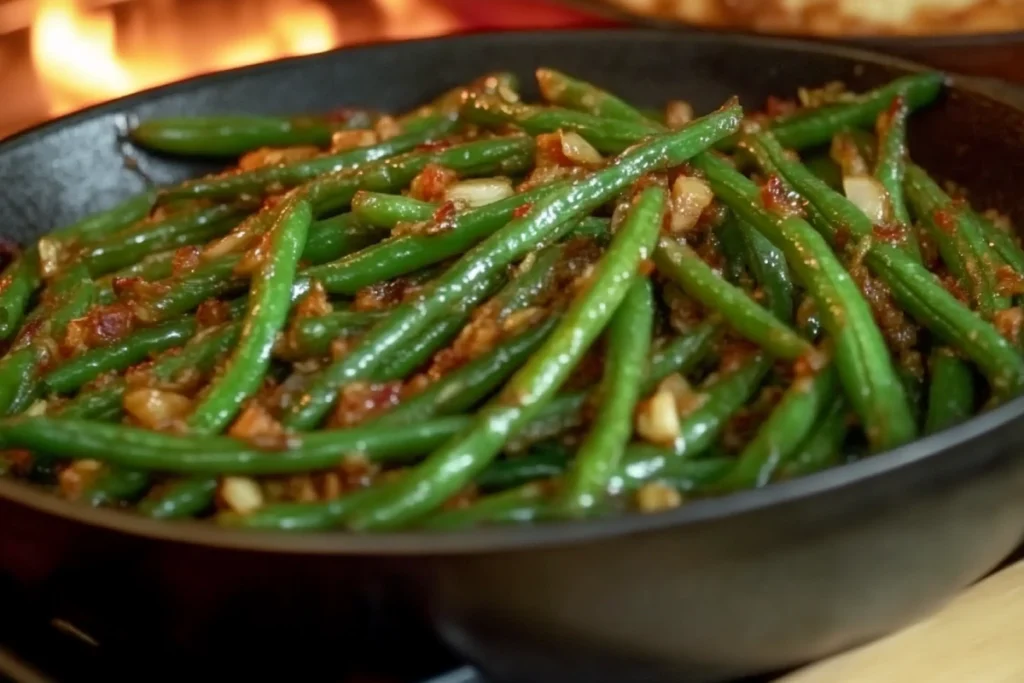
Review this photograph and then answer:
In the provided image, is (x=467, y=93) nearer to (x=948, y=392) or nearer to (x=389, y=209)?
(x=389, y=209)

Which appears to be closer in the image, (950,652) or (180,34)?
(950,652)

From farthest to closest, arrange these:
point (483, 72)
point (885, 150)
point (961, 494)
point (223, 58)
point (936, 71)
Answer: point (223, 58) → point (483, 72) → point (936, 71) → point (885, 150) → point (961, 494)

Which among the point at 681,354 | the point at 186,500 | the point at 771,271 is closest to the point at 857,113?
the point at 771,271

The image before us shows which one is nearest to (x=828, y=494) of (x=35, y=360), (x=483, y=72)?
(x=35, y=360)

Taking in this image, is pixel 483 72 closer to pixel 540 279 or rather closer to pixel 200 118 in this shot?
pixel 200 118

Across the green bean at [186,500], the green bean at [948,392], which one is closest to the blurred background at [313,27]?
the green bean at [948,392]

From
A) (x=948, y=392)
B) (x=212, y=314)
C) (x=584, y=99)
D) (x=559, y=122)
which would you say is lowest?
(x=948, y=392)
